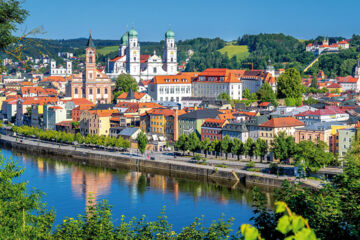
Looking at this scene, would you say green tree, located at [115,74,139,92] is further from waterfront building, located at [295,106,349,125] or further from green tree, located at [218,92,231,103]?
waterfront building, located at [295,106,349,125]

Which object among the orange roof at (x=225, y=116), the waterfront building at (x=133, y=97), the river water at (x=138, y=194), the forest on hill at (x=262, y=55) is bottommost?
the river water at (x=138, y=194)

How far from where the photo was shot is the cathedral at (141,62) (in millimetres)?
48000

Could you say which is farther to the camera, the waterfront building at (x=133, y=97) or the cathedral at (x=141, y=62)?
the cathedral at (x=141, y=62)

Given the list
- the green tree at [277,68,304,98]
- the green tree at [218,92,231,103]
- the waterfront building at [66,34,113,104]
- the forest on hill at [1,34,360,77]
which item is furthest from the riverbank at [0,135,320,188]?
the green tree at [277,68,304,98]

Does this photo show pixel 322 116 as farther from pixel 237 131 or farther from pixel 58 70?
pixel 58 70

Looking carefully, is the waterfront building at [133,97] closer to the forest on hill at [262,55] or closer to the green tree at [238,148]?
the forest on hill at [262,55]

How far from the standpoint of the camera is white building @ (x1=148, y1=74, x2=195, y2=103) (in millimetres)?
39438

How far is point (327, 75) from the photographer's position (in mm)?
55312

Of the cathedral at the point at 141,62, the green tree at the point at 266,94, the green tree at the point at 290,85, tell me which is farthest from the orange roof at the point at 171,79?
the cathedral at the point at 141,62

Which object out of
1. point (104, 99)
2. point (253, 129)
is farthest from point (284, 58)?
point (253, 129)

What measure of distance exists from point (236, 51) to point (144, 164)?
55596 millimetres

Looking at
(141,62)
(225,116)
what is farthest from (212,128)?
(141,62)

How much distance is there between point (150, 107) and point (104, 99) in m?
8.83

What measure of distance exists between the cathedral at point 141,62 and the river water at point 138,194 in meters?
23.9
